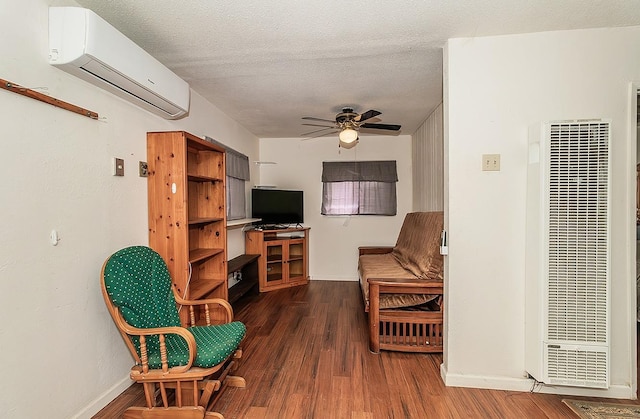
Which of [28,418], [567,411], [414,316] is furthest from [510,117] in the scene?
[28,418]

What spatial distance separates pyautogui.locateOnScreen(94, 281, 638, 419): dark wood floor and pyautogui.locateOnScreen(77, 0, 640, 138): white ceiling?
2262mm

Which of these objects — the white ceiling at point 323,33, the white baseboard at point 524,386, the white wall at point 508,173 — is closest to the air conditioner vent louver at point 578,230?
the white wall at point 508,173

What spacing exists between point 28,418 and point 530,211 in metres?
2.86

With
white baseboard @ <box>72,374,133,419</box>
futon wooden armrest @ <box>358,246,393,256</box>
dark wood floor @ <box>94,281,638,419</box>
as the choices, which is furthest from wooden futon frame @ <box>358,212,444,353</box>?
white baseboard @ <box>72,374,133,419</box>

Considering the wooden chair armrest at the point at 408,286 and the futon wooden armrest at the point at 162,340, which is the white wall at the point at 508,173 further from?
the futon wooden armrest at the point at 162,340

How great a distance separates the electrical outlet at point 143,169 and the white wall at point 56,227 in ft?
0.18

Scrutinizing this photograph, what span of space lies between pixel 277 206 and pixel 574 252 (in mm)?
3506

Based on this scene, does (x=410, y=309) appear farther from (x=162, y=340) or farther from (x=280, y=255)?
(x=280, y=255)

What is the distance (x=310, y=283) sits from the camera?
457 cm

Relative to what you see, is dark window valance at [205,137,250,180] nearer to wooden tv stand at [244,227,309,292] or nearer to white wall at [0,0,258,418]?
wooden tv stand at [244,227,309,292]

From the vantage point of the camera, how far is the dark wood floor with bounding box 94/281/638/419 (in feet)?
5.62

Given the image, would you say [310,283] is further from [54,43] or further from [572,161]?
[54,43]

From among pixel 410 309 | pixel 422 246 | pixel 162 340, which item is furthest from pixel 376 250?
pixel 162 340

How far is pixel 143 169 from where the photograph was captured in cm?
207
